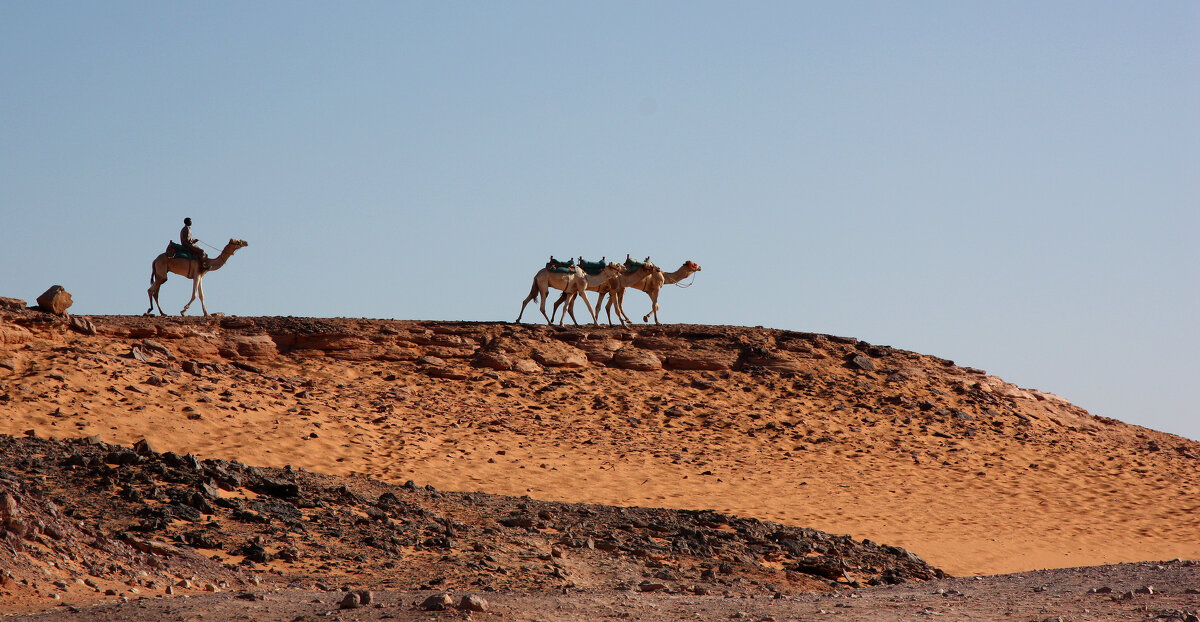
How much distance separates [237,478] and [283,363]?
9.38 m

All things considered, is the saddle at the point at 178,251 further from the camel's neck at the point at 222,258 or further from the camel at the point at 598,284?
the camel at the point at 598,284

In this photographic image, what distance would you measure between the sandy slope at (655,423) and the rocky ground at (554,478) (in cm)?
7

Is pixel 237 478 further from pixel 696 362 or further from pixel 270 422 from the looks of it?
pixel 696 362

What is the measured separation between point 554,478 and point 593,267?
370 inches

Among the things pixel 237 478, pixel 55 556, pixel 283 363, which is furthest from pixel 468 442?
pixel 55 556

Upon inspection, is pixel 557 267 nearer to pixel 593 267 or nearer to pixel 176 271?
Result: pixel 593 267

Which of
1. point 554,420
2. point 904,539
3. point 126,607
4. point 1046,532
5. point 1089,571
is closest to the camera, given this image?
point 126,607

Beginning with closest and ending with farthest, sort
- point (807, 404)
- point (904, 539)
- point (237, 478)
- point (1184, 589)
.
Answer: point (1184, 589)
point (237, 478)
point (904, 539)
point (807, 404)

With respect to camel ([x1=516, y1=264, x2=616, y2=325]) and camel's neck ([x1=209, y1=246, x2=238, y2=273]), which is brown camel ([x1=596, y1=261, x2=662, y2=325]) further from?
camel's neck ([x1=209, y1=246, x2=238, y2=273])

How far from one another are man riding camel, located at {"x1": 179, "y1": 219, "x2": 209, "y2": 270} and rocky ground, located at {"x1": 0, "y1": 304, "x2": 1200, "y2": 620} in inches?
55.4

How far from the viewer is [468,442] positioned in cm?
2134

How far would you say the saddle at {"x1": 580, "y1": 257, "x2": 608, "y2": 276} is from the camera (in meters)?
28.1

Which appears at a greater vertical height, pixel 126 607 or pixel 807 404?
pixel 807 404

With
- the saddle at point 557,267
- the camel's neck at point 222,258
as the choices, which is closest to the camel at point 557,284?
the saddle at point 557,267
